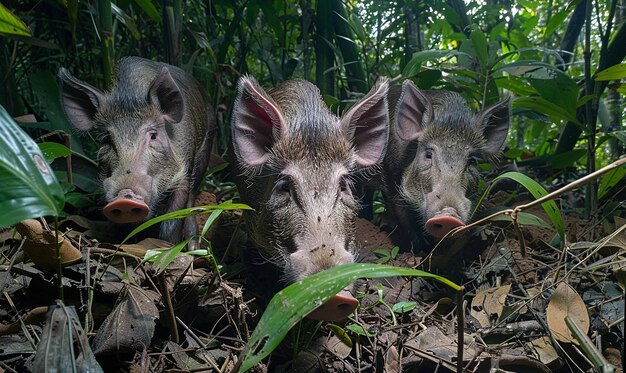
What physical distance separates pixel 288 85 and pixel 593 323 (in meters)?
2.59

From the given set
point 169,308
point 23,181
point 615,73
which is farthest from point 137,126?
point 615,73

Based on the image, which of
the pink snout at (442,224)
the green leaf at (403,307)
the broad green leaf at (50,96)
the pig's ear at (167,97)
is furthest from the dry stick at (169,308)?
the broad green leaf at (50,96)

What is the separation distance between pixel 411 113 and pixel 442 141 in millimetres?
355

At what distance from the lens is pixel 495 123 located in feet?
15.1

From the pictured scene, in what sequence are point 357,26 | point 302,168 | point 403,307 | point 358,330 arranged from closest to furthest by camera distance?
point 358,330
point 403,307
point 302,168
point 357,26

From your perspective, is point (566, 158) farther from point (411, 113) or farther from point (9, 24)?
point (9, 24)

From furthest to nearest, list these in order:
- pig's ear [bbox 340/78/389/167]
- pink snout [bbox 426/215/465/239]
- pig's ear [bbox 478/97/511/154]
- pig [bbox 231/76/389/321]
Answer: pig's ear [bbox 478/97/511/154] < pink snout [bbox 426/215/465/239] < pig's ear [bbox 340/78/389/167] < pig [bbox 231/76/389/321]

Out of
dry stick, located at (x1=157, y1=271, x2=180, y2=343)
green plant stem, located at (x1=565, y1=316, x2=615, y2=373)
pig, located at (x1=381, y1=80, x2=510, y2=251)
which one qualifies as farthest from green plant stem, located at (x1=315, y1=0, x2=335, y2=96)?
green plant stem, located at (x1=565, y1=316, x2=615, y2=373)

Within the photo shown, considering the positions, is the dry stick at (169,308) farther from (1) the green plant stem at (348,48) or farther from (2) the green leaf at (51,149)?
(1) the green plant stem at (348,48)

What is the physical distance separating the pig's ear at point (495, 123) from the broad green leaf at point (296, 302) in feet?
10.3

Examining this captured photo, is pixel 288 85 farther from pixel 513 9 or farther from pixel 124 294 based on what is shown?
pixel 513 9

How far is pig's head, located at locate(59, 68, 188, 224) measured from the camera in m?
Answer: 3.97

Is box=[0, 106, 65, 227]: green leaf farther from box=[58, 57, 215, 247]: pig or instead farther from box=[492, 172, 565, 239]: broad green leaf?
box=[58, 57, 215, 247]: pig

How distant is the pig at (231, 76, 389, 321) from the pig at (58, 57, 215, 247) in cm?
67
